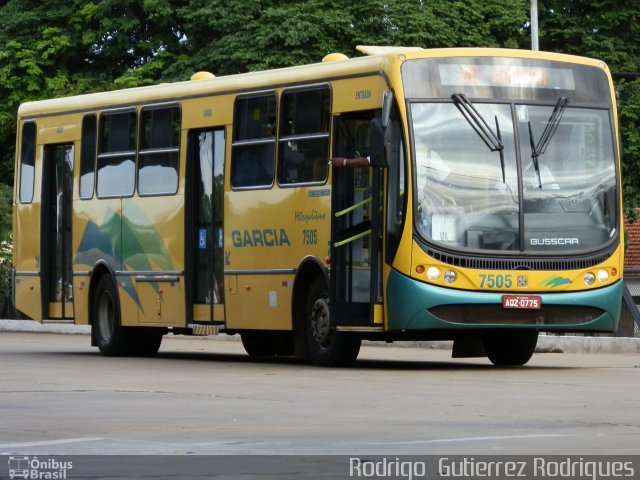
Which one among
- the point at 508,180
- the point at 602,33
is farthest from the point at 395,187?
the point at 602,33

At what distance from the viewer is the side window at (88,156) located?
25766 mm

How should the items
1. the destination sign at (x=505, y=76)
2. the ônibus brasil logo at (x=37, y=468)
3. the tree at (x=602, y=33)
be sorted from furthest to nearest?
the tree at (x=602, y=33)
the destination sign at (x=505, y=76)
the ônibus brasil logo at (x=37, y=468)

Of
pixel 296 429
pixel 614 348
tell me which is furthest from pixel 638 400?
pixel 614 348

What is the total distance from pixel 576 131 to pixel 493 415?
7145mm

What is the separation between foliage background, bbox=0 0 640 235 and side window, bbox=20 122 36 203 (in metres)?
21.7

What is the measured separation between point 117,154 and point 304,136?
181 inches

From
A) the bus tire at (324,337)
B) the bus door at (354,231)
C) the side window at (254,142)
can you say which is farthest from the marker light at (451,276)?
the side window at (254,142)

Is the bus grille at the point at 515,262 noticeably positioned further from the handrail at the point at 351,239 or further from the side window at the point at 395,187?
the handrail at the point at 351,239

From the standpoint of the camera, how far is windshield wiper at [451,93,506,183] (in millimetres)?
19812

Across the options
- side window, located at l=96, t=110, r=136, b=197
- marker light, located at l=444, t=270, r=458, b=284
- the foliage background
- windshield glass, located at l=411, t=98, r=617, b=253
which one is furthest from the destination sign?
the foliage background

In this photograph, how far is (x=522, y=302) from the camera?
64.7 feet

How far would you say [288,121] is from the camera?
21672mm

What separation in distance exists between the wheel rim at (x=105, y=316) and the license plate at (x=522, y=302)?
734cm

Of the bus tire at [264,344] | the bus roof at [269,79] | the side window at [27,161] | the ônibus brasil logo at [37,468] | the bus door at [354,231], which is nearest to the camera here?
the ônibus brasil logo at [37,468]
